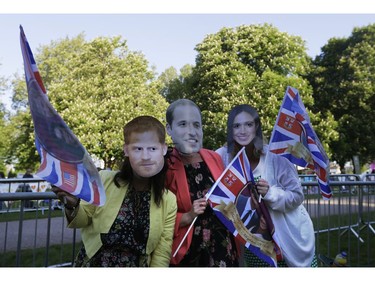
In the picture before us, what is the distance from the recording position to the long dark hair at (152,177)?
103 inches

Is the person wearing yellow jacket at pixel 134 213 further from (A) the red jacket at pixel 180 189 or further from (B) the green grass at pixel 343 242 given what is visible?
(B) the green grass at pixel 343 242

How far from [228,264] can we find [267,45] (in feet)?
A: 90.4

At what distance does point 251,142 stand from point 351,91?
28710 millimetres

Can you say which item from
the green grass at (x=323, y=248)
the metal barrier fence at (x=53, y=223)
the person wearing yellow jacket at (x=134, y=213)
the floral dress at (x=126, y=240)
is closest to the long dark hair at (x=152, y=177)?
the person wearing yellow jacket at (x=134, y=213)

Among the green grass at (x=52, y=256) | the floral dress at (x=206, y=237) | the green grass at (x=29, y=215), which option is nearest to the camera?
the floral dress at (x=206, y=237)

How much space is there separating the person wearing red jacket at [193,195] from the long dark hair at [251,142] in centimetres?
24

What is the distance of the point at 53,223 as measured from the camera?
4965 mm

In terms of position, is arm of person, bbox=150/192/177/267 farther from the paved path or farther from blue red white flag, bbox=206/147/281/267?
the paved path

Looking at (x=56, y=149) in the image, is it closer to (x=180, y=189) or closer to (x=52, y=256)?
(x=180, y=189)

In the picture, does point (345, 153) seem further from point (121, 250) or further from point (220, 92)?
point (121, 250)

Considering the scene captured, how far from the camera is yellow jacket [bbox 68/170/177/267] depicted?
2.52m

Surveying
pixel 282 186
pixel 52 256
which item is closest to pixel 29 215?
pixel 52 256

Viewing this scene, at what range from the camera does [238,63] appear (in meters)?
27.8

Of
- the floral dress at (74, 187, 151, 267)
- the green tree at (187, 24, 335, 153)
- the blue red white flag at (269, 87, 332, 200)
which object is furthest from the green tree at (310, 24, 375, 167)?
the floral dress at (74, 187, 151, 267)
